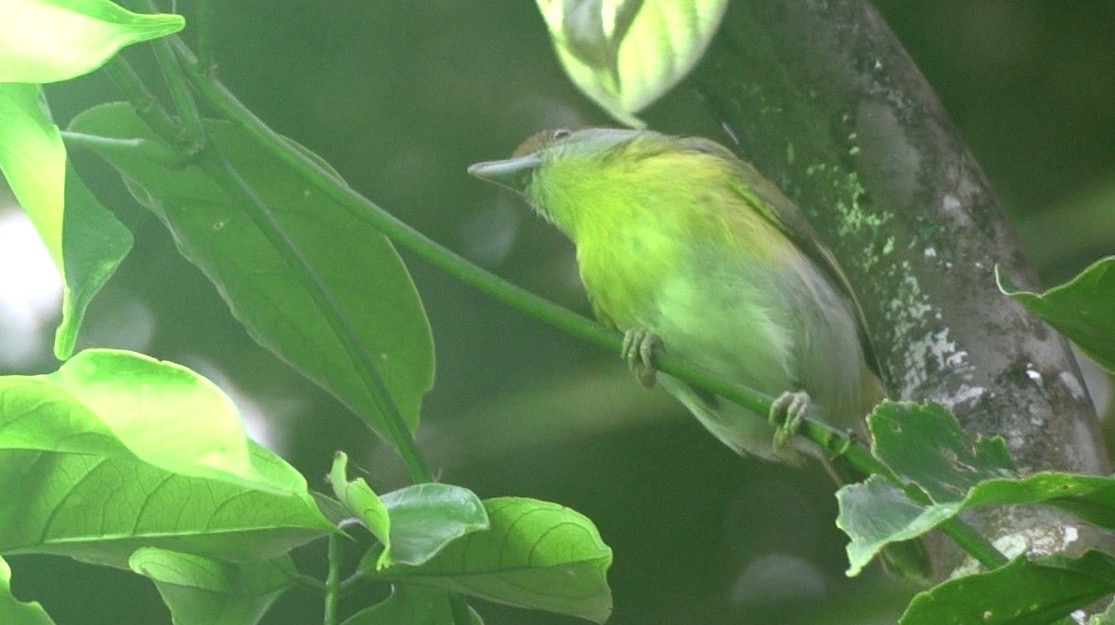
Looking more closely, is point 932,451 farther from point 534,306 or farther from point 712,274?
point 712,274

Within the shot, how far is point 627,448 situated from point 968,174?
0.57 m

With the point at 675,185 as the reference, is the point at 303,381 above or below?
below

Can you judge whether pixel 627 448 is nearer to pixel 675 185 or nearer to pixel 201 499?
pixel 675 185

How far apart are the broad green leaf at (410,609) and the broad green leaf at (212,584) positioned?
0.04m

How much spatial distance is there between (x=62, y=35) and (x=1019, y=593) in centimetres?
41

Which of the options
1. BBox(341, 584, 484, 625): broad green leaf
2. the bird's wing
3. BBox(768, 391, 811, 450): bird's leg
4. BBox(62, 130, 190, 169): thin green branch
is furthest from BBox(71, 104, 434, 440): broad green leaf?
the bird's wing

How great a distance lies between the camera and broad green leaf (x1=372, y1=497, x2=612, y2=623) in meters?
0.57

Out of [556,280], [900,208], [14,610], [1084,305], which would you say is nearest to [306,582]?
[14,610]

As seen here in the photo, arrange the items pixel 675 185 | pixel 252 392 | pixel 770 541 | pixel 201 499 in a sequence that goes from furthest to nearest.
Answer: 1. pixel 770 541
2. pixel 252 392
3. pixel 675 185
4. pixel 201 499

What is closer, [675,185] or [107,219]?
[107,219]

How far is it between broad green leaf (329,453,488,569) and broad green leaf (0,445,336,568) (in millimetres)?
18

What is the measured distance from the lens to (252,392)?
1.30 meters

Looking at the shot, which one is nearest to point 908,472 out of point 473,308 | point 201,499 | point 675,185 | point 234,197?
point 201,499

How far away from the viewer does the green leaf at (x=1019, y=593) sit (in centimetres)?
50
